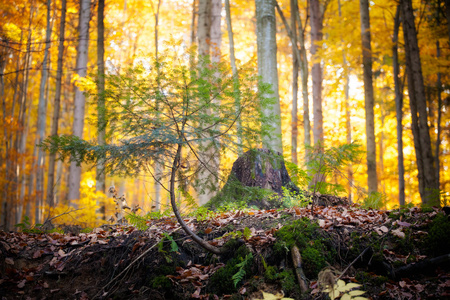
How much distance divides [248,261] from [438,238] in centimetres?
198

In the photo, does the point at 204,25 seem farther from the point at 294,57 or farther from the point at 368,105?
the point at 368,105

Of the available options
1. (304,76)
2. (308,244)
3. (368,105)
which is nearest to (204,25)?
(304,76)

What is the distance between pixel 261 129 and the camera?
3473mm

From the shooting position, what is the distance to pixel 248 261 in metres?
3.15

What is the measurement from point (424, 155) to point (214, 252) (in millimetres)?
7257

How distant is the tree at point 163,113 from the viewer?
10.2 feet

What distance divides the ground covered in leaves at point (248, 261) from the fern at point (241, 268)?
0.04 ft

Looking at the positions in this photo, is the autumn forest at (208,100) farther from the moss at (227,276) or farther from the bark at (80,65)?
the moss at (227,276)

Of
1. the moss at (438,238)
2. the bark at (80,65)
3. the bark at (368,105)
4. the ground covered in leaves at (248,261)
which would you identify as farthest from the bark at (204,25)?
the moss at (438,238)

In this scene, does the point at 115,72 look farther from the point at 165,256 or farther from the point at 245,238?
the point at 245,238

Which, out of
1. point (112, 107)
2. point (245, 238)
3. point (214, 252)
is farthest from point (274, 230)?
point (112, 107)

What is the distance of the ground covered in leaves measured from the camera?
2904mm

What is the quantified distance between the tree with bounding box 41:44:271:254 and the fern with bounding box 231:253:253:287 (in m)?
0.36

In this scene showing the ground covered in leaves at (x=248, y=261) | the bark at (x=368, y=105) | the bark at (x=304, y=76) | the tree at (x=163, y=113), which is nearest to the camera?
the ground covered in leaves at (x=248, y=261)
